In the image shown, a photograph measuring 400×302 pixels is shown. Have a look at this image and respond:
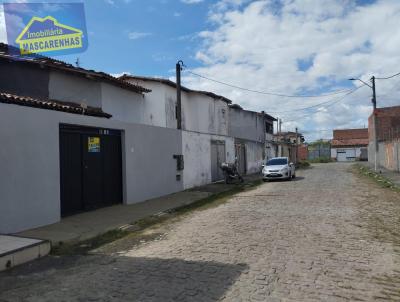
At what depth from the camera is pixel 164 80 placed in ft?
80.3

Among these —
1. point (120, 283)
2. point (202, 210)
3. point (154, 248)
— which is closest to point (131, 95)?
point (202, 210)

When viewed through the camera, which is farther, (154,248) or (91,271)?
(154,248)

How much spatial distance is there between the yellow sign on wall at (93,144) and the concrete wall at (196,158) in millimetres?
Result: 7184

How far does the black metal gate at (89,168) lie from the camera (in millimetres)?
11359

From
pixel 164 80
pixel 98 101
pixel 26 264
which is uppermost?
pixel 164 80

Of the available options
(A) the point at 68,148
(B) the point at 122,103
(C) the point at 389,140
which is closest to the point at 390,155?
(C) the point at 389,140

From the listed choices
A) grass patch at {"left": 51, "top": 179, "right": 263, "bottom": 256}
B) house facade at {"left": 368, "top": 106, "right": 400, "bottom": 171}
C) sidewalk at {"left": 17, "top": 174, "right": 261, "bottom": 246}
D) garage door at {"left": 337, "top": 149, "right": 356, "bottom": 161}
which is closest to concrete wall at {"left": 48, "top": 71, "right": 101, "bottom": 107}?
sidewalk at {"left": 17, "top": 174, "right": 261, "bottom": 246}

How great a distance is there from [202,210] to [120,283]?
767 centimetres

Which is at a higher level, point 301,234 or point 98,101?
point 98,101

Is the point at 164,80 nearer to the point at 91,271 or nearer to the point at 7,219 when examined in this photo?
the point at 7,219

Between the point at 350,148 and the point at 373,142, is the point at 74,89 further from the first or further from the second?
the point at 350,148

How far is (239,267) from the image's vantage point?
6.17m

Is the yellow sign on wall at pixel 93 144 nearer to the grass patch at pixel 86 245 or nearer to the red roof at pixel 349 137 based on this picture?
the grass patch at pixel 86 245

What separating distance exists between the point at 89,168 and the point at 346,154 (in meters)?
74.7
